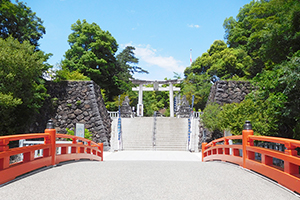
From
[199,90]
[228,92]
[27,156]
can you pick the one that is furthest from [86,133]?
[199,90]

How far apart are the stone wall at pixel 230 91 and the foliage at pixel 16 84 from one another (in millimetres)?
12059

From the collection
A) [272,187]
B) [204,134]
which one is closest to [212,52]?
[204,134]

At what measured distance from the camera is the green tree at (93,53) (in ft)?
85.9

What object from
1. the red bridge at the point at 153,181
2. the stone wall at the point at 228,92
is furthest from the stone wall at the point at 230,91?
the red bridge at the point at 153,181

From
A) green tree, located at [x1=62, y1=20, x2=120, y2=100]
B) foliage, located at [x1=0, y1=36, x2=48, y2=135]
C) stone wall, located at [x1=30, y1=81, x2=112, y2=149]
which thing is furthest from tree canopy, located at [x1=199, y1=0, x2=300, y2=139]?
green tree, located at [x1=62, y1=20, x2=120, y2=100]

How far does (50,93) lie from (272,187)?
16.1 metres

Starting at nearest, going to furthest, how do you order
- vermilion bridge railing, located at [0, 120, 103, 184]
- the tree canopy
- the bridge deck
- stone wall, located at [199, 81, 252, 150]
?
the bridge deck < vermilion bridge railing, located at [0, 120, 103, 184] < the tree canopy < stone wall, located at [199, 81, 252, 150]

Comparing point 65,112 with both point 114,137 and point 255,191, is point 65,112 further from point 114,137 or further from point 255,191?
point 255,191

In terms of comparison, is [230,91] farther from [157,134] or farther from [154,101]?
[154,101]

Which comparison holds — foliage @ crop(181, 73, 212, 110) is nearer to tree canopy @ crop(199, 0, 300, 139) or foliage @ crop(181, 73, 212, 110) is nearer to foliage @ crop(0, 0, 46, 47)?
tree canopy @ crop(199, 0, 300, 139)

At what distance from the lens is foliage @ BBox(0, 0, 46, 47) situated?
15192 mm

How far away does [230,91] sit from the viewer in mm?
17672

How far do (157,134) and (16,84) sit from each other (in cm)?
984

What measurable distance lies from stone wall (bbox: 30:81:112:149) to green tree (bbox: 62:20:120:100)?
903 centimetres
